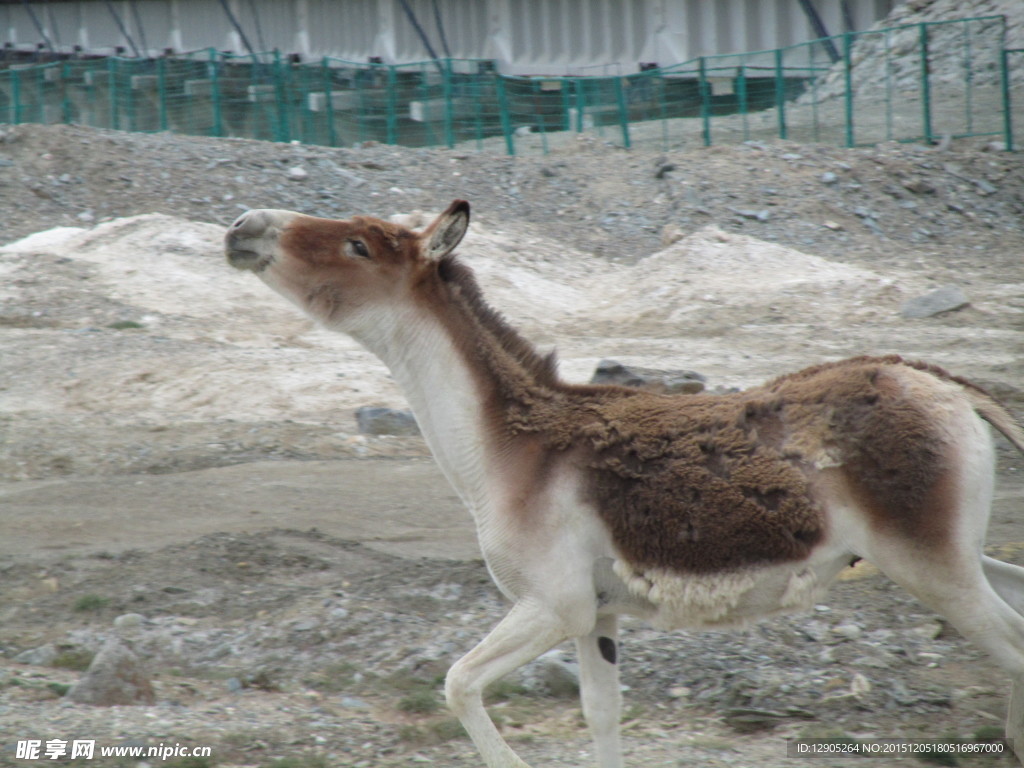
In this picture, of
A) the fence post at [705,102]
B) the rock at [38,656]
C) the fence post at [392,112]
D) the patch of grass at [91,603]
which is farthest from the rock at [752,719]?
the fence post at [392,112]

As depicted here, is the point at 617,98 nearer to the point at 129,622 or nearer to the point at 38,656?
the point at 129,622

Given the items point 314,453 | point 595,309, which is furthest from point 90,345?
point 595,309

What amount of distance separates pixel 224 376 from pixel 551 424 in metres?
8.63

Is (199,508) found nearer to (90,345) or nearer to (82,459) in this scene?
(82,459)

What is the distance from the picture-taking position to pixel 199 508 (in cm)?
893

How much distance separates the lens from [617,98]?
2525 cm

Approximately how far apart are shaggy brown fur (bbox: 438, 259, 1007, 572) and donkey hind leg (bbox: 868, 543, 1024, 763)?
0.35 ft

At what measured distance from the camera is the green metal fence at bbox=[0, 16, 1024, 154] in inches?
959

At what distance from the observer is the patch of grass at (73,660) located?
6.45 metres

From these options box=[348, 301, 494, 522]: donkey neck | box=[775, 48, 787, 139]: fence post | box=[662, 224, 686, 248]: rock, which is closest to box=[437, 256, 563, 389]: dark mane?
box=[348, 301, 494, 522]: donkey neck

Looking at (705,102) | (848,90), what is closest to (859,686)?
(848,90)

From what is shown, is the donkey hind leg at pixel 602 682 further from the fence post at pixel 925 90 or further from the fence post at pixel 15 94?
the fence post at pixel 15 94

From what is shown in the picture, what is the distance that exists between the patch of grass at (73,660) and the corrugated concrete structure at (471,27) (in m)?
26.0

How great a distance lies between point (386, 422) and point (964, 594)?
744 cm
